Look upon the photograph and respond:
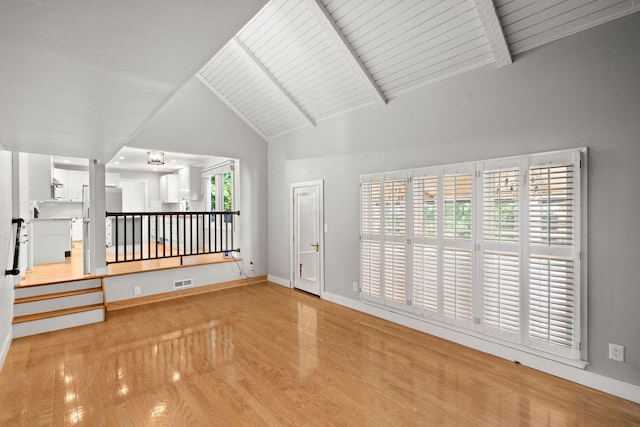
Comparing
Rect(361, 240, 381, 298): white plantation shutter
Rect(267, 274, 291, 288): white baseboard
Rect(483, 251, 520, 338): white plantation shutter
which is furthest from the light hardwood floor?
Rect(267, 274, 291, 288): white baseboard

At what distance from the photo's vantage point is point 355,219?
480cm

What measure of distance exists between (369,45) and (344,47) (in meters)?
0.30

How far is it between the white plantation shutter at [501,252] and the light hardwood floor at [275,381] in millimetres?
422

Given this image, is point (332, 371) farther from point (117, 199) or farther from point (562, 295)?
point (117, 199)

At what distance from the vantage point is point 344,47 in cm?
382

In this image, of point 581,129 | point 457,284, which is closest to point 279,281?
point 457,284

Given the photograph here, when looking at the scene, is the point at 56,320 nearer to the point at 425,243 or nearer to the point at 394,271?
the point at 394,271

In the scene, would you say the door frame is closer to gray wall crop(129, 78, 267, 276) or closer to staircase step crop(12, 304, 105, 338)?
gray wall crop(129, 78, 267, 276)

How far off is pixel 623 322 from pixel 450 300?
56.5 inches

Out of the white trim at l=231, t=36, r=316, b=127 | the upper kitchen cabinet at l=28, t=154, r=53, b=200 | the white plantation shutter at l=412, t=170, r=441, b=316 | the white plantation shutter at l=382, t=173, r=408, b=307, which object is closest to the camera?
the white plantation shutter at l=412, t=170, r=441, b=316

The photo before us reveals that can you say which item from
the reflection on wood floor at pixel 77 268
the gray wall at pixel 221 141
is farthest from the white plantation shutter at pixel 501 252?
the reflection on wood floor at pixel 77 268

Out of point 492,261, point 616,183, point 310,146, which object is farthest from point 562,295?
point 310,146

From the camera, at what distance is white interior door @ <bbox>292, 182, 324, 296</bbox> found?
544 cm

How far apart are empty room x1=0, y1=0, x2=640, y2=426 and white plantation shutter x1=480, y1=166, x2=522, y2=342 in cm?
2
